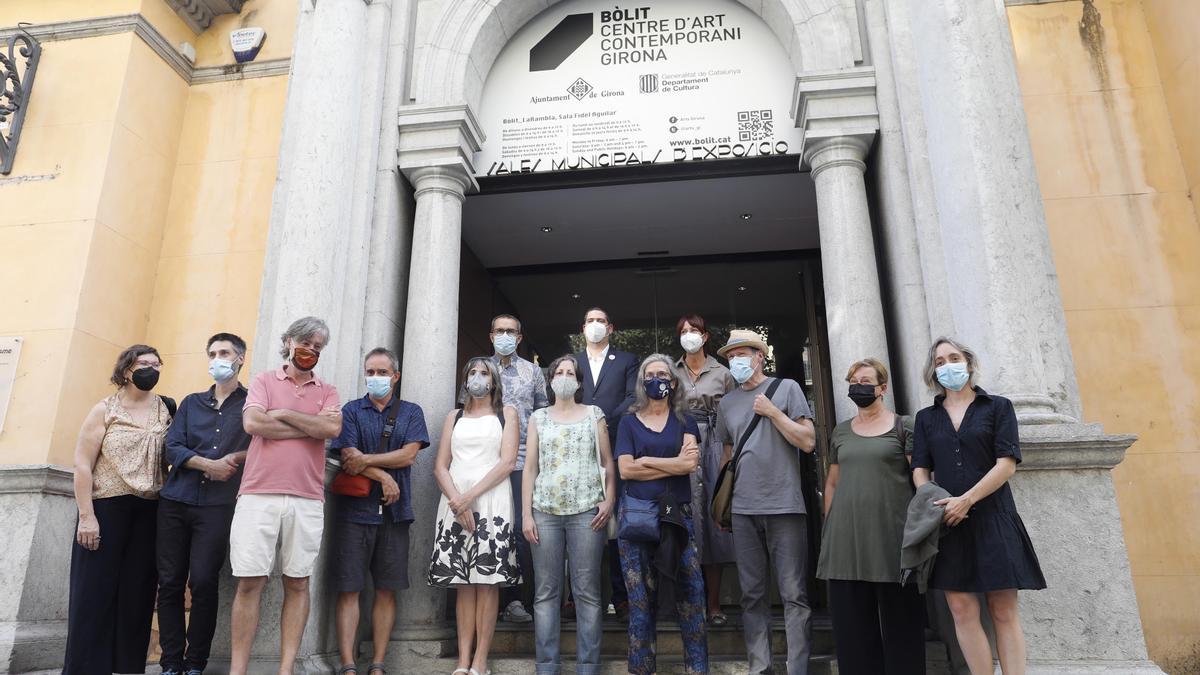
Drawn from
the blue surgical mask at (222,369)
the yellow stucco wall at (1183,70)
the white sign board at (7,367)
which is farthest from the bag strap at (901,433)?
the white sign board at (7,367)

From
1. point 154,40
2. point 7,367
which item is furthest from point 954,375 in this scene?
point 154,40

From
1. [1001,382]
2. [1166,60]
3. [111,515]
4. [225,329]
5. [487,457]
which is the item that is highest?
[1166,60]

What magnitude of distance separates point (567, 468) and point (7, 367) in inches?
176

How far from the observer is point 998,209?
4.95 metres

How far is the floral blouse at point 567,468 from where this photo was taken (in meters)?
4.52

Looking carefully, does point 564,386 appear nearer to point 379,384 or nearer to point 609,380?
point 609,380

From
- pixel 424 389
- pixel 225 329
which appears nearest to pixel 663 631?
pixel 424 389

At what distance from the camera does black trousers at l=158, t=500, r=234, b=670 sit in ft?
14.1

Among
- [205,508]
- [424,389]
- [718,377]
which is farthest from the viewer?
[424,389]

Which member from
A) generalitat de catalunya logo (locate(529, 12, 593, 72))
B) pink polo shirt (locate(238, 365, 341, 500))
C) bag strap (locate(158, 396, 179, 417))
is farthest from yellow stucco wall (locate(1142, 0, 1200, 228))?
bag strap (locate(158, 396, 179, 417))

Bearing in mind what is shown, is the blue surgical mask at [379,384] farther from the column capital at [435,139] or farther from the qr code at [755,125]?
the qr code at [755,125]

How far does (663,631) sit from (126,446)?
326cm

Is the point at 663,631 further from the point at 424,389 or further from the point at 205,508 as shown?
the point at 205,508

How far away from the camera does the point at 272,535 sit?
13.7 ft
